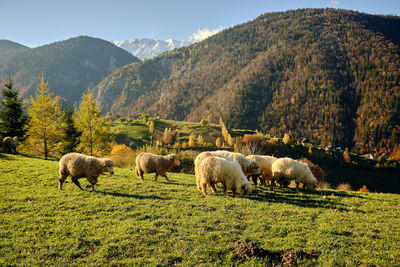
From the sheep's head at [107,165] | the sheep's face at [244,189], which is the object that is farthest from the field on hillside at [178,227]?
the sheep's head at [107,165]

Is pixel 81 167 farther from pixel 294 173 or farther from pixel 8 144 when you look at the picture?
pixel 8 144

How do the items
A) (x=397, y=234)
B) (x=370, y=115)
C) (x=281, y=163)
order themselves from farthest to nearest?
1. (x=370, y=115)
2. (x=281, y=163)
3. (x=397, y=234)

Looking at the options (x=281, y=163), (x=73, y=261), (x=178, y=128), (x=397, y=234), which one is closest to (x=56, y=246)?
(x=73, y=261)

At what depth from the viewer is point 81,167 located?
1094 cm

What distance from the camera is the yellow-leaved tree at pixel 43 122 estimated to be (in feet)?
89.4

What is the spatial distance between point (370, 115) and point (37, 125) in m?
244

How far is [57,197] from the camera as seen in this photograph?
31.9 ft

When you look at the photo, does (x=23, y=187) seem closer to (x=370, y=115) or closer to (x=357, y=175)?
(x=357, y=175)

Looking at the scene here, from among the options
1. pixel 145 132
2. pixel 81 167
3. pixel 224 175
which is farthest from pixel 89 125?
pixel 145 132

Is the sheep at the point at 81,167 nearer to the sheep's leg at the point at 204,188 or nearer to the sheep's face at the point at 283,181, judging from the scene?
the sheep's leg at the point at 204,188

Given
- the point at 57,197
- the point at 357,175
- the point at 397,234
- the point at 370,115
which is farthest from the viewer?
the point at 370,115

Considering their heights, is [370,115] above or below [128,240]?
above

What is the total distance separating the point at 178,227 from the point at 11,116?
34076 mm

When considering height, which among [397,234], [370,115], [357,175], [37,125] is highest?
[370,115]
